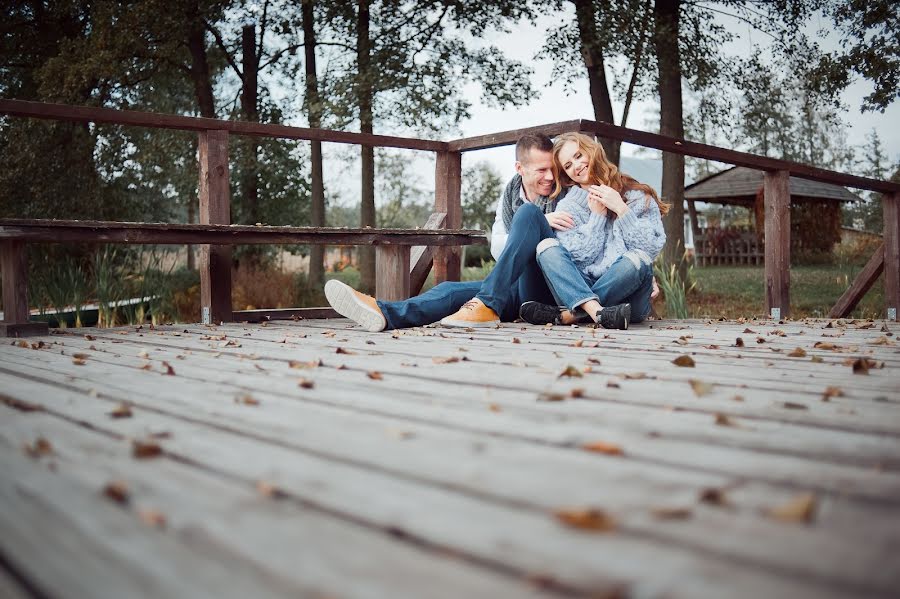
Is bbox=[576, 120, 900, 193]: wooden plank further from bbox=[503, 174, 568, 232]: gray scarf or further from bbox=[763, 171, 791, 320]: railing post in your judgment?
bbox=[503, 174, 568, 232]: gray scarf

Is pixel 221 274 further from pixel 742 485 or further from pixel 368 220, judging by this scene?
pixel 368 220

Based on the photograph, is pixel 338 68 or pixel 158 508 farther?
pixel 338 68

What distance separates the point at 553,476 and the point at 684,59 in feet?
40.3

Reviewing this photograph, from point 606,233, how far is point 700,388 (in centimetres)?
225

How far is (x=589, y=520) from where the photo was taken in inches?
38.6

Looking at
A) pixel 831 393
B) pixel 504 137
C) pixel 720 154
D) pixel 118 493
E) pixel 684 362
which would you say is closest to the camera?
pixel 118 493

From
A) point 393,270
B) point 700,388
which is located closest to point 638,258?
point 393,270

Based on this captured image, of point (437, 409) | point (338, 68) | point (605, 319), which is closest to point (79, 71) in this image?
point (338, 68)

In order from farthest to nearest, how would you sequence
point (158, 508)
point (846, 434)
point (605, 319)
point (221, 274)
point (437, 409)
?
1. point (221, 274)
2. point (605, 319)
3. point (437, 409)
4. point (846, 434)
5. point (158, 508)

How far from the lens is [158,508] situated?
107 cm

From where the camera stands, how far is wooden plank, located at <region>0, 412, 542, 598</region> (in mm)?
826

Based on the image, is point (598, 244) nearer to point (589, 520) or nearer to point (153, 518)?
point (589, 520)

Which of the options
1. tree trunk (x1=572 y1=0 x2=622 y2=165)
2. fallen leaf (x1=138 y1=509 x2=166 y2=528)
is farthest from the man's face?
tree trunk (x1=572 y1=0 x2=622 y2=165)

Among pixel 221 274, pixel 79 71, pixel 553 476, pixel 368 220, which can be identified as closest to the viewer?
pixel 553 476
